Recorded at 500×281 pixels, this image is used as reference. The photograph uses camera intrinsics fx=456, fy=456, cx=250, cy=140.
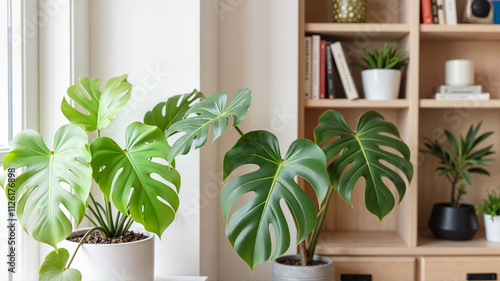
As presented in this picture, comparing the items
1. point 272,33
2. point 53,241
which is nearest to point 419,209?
point 272,33

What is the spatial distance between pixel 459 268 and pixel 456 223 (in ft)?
0.60

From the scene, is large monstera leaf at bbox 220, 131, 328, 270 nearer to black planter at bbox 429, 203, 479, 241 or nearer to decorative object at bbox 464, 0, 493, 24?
black planter at bbox 429, 203, 479, 241

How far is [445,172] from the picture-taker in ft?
6.35

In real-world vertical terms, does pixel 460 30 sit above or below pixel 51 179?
above

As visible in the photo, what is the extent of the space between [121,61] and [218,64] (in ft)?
1.42

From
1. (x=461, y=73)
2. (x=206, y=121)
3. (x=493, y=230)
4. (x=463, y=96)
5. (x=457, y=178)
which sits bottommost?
(x=493, y=230)

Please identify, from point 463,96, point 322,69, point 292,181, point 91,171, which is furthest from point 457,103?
point 91,171

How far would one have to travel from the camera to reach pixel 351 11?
1.91 meters

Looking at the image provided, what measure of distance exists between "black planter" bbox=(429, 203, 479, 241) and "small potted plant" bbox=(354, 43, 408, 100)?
1.77 ft

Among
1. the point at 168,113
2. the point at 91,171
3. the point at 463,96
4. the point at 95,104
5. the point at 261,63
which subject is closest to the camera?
the point at 91,171

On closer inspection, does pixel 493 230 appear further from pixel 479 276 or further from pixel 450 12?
pixel 450 12

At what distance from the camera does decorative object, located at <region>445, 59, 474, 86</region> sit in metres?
1.94

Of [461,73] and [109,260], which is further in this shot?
[461,73]

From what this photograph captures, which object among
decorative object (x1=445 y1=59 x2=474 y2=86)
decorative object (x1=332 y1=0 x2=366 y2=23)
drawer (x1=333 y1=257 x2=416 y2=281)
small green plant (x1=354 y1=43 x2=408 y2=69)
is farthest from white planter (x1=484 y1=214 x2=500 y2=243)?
decorative object (x1=332 y1=0 x2=366 y2=23)
